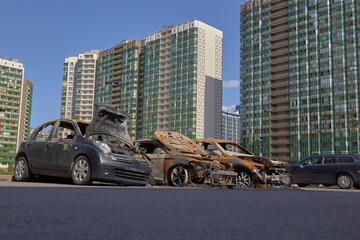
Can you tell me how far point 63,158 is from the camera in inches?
384

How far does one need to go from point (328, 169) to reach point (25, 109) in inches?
6818

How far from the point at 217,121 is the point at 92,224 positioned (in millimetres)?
121729

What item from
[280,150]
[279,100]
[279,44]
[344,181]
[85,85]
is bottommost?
[344,181]

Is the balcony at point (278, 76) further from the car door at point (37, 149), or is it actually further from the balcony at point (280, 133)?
the car door at point (37, 149)

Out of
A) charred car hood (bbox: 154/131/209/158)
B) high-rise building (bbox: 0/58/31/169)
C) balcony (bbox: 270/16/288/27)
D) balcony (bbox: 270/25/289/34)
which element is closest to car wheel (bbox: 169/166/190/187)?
charred car hood (bbox: 154/131/209/158)

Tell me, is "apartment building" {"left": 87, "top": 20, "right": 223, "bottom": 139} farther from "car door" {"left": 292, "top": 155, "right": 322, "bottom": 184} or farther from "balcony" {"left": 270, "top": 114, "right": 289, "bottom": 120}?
"car door" {"left": 292, "top": 155, "right": 322, "bottom": 184}

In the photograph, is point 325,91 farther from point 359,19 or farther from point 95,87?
point 95,87

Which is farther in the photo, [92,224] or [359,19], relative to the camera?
[359,19]

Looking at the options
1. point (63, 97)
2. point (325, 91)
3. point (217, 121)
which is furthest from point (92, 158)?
point (63, 97)

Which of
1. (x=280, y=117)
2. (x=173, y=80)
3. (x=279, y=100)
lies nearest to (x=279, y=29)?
(x=279, y=100)

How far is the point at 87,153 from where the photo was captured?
30.9 ft

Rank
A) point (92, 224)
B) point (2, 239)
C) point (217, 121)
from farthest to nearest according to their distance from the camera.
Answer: point (217, 121) → point (92, 224) → point (2, 239)

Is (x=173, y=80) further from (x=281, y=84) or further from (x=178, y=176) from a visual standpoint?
(x=178, y=176)

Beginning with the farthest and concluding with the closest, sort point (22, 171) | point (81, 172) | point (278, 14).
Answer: point (278, 14), point (22, 171), point (81, 172)
